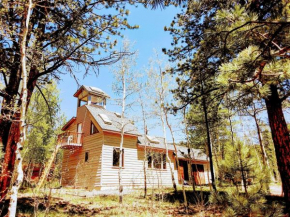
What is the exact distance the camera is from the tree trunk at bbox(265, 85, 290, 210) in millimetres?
4445

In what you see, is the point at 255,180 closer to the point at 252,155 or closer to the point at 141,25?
the point at 252,155

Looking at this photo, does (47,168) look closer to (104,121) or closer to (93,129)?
(104,121)

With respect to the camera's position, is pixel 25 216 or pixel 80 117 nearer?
pixel 25 216

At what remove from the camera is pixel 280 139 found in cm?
477

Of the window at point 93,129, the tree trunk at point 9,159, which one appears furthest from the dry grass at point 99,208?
the window at point 93,129

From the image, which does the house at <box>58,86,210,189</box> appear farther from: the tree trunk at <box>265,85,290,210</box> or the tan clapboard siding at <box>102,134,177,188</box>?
the tree trunk at <box>265,85,290,210</box>

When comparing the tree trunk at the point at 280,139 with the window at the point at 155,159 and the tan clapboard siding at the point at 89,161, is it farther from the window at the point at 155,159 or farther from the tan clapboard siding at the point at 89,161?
the tan clapboard siding at the point at 89,161

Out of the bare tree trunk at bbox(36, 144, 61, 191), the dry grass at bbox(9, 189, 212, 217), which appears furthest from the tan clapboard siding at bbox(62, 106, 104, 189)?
the bare tree trunk at bbox(36, 144, 61, 191)

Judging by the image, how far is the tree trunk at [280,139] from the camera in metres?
4.45

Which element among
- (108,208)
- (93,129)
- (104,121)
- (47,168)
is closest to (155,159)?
(104,121)

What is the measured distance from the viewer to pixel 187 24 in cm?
566

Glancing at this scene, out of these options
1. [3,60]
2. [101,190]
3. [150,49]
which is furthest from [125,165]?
[3,60]

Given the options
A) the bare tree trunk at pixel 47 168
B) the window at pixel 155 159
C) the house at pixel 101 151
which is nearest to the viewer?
the bare tree trunk at pixel 47 168

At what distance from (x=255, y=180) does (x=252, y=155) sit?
0.47 metres
